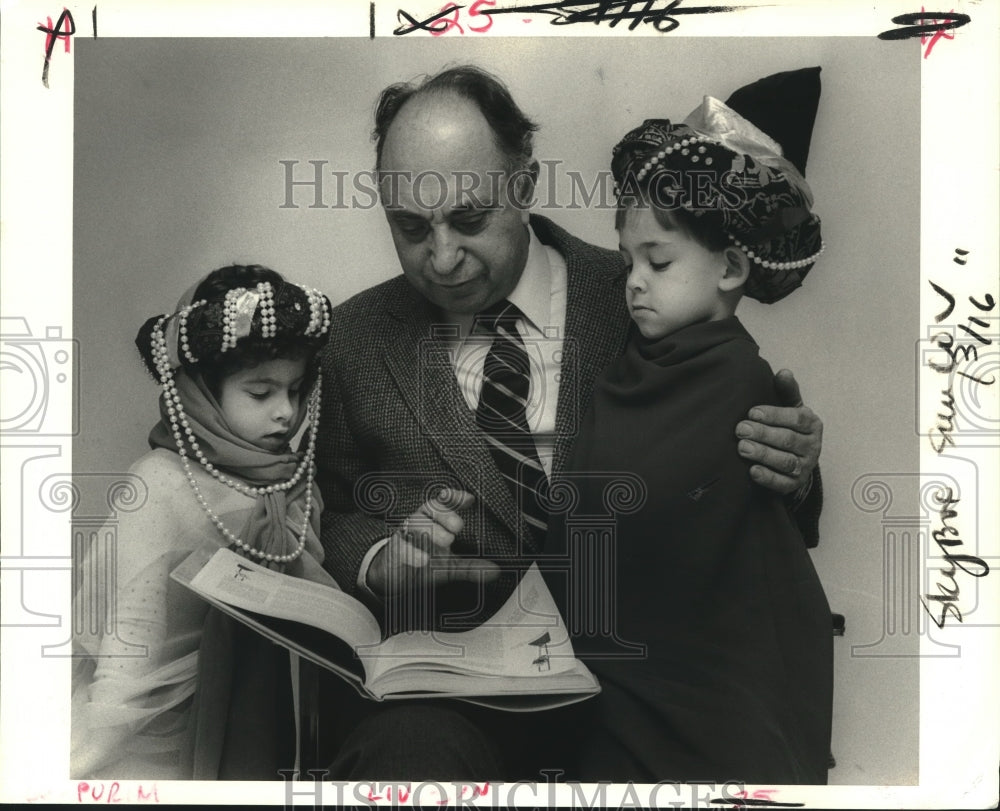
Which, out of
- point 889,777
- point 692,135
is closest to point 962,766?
point 889,777

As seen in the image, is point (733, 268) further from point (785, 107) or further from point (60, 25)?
point (60, 25)

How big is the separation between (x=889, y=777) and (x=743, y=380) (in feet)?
2.63

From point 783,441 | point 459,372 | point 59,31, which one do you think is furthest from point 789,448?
point 59,31

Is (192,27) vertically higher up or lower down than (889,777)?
higher up

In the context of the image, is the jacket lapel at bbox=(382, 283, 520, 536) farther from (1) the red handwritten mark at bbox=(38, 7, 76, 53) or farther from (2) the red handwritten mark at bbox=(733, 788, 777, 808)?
(1) the red handwritten mark at bbox=(38, 7, 76, 53)

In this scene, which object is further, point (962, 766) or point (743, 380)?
point (962, 766)

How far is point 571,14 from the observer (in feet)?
7.00

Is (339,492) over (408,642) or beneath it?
over

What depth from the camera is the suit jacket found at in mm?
2035

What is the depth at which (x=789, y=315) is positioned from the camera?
2113 millimetres

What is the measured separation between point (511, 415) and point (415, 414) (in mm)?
170

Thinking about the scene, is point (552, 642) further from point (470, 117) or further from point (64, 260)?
point (64, 260)

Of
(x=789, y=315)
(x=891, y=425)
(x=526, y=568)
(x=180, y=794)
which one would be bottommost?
(x=180, y=794)

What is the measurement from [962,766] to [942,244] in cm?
97
